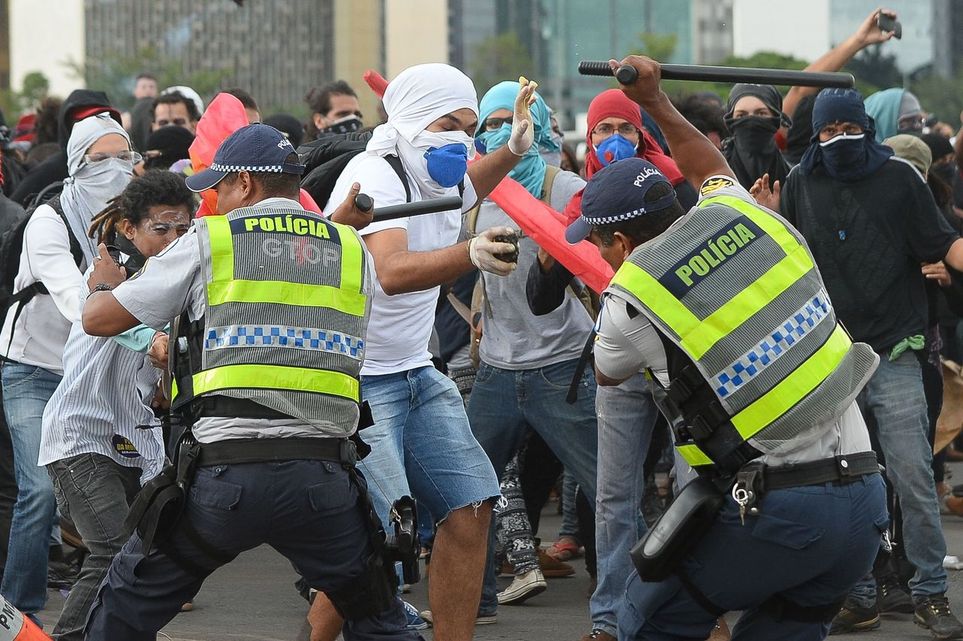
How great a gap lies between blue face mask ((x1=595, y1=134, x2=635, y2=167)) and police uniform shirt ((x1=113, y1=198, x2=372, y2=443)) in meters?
2.36

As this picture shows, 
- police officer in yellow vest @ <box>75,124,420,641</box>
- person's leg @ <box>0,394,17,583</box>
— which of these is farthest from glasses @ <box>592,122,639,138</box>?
person's leg @ <box>0,394,17,583</box>

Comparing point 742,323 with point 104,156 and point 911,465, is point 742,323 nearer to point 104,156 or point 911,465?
point 911,465

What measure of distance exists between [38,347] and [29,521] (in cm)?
73

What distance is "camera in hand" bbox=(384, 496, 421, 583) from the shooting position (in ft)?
16.0

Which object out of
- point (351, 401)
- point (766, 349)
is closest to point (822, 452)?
point (766, 349)

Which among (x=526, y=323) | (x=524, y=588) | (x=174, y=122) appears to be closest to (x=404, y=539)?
(x=526, y=323)

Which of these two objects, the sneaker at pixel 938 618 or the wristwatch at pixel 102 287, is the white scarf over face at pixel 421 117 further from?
the sneaker at pixel 938 618

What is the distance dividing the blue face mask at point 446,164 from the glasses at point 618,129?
1.13 meters

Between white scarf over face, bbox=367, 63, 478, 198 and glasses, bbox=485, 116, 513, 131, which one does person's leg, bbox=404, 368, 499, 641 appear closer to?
white scarf over face, bbox=367, 63, 478, 198

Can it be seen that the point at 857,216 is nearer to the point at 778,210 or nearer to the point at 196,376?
the point at 778,210

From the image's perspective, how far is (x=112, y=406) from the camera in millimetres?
6043

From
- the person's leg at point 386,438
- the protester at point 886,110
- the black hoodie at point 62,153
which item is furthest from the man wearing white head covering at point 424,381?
the protester at point 886,110

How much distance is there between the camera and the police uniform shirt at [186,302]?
456 cm

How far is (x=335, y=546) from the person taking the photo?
4.66m
